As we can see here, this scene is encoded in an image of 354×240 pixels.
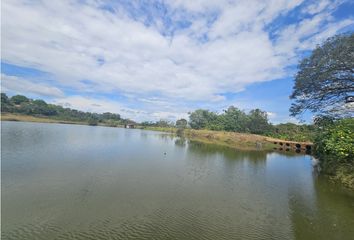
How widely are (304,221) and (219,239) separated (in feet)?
14.7

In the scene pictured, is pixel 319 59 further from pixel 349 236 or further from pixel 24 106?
pixel 24 106

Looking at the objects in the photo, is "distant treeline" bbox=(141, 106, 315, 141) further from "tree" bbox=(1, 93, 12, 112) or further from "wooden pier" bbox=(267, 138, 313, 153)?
"tree" bbox=(1, 93, 12, 112)

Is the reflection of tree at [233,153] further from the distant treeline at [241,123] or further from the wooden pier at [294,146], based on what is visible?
the distant treeline at [241,123]

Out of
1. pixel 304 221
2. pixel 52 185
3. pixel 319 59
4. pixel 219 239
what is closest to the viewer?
pixel 219 239

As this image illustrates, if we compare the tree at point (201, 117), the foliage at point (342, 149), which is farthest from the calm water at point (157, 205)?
the tree at point (201, 117)

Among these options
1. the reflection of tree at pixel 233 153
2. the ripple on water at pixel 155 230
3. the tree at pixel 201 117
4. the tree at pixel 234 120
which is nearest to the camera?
the ripple on water at pixel 155 230

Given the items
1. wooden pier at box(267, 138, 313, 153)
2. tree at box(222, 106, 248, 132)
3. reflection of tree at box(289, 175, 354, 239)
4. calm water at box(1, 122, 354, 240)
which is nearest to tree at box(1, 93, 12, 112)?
tree at box(222, 106, 248, 132)

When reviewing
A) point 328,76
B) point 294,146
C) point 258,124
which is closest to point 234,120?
point 258,124

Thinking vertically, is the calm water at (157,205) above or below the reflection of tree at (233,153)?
below

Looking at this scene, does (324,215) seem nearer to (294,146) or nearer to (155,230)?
(155,230)

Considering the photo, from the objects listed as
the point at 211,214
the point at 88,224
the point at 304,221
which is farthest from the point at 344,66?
the point at 88,224

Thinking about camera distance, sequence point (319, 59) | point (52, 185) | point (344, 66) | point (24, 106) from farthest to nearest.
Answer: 1. point (24, 106)
2. point (319, 59)
3. point (344, 66)
4. point (52, 185)

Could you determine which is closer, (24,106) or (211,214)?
(211,214)

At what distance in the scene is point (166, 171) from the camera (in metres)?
17.3
